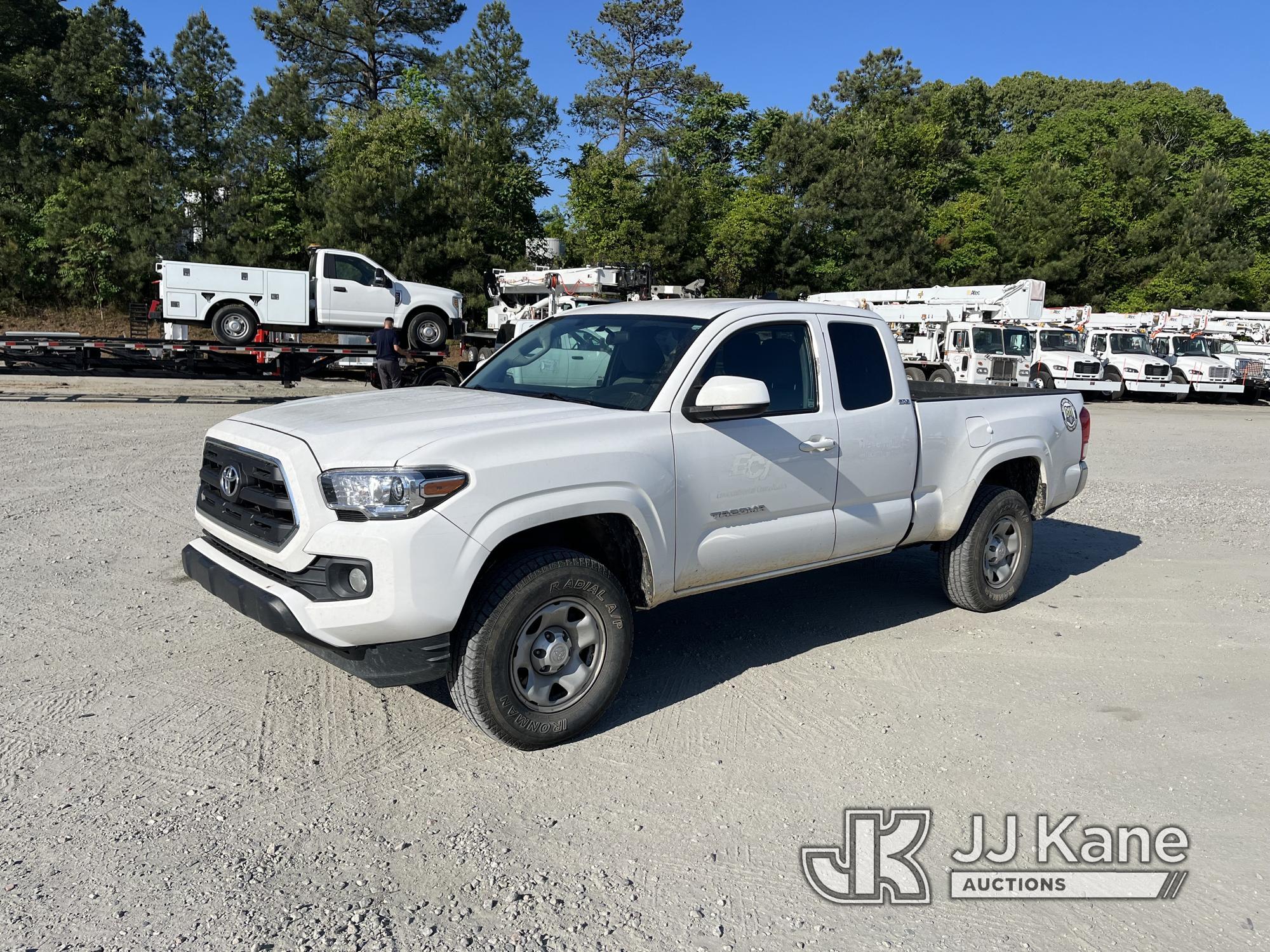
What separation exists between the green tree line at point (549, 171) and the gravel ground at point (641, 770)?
2899cm

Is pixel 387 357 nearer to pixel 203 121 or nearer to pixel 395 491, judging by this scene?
pixel 395 491

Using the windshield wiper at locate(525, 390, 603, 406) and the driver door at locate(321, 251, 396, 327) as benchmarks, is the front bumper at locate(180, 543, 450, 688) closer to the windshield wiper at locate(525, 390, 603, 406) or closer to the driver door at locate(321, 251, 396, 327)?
the windshield wiper at locate(525, 390, 603, 406)

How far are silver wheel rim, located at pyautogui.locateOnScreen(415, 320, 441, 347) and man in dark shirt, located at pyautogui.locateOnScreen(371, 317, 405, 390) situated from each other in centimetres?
412

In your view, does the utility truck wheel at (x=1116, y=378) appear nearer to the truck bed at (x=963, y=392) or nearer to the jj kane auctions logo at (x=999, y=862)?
the truck bed at (x=963, y=392)

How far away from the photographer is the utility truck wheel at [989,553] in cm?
593

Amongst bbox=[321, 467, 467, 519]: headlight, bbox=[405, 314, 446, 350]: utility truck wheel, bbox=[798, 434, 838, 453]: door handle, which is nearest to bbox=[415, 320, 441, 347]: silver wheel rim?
bbox=[405, 314, 446, 350]: utility truck wheel

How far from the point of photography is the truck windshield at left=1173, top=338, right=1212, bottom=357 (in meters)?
29.1

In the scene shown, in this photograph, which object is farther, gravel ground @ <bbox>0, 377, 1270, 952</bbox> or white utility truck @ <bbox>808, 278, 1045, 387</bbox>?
white utility truck @ <bbox>808, 278, 1045, 387</bbox>

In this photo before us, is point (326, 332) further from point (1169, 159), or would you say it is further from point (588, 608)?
point (1169, 159)

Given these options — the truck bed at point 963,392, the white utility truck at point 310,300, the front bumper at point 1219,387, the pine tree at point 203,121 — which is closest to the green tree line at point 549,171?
the pine tree at point 203,121

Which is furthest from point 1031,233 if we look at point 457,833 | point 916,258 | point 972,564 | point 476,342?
point 457,833

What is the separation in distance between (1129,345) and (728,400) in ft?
92.1

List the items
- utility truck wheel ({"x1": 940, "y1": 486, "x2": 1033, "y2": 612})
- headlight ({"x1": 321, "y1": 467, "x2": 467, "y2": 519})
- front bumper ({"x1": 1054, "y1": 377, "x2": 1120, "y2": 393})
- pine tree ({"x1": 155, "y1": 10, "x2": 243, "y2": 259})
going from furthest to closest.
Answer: pine tree ({"x1": 155, "y1": 10, "x2": 243, "y2": 259}) → front bumper ({"x1": 1054, "y1": 377, "x2": 1120, "y2": 393}) → utility truck wheel ({"x1": 940, "y1": 486, "x2": 1033, "y2": 612}) → headlight ({"x1": 321, "y1": 467, "x2": 467, "y2": 519})

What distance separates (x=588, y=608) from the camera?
4.06 m
